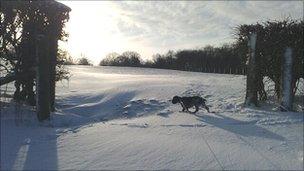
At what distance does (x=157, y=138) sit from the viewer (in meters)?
11.4

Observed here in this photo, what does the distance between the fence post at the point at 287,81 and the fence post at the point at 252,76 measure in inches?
38.3

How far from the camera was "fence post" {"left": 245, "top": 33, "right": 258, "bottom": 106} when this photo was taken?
15.6m

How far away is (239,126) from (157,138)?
2.59 m

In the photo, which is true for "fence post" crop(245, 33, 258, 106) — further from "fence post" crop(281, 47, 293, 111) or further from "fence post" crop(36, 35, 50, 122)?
"fence post" crop(36, 35, 50, 122)

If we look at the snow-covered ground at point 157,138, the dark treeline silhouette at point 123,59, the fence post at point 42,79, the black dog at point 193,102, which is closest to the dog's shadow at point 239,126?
the snow-covered ground at point 157,138

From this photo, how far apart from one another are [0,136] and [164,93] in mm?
8483

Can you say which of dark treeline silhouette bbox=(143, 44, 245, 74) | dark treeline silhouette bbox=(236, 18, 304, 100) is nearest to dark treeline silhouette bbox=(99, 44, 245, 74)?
dark treeline silhouette bbox=(143, 44, 245, 74)

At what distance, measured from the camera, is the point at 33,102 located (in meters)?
16.6

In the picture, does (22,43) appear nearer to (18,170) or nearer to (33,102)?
(33,102)

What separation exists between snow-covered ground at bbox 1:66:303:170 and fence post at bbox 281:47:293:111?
457 millimetres

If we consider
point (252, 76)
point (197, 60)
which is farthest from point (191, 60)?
point (252, 76)

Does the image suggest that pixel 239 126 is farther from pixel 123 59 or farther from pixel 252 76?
pixel 123 59

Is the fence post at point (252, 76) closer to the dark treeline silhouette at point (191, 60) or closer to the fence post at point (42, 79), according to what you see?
the fence post at point (42, 79)

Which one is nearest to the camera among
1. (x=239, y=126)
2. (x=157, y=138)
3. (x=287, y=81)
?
(x=157, y=138)
